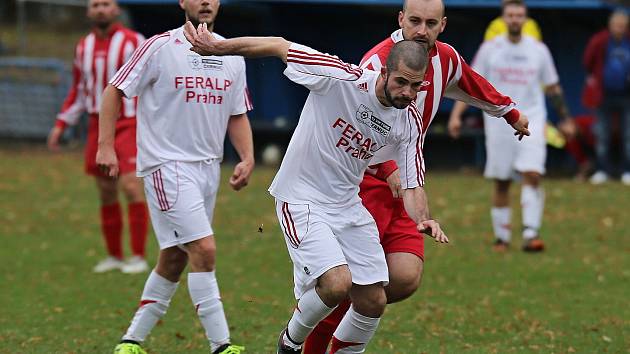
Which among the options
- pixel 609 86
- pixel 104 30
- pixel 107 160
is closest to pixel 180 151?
pixel 107 160

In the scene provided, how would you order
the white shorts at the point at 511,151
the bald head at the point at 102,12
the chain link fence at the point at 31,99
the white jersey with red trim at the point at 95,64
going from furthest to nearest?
the chain link fence at the point at 31,99, the white shorts at the point at 511,151, the white jersey with red trim at the point at 95,64, the bald head at the point at 102,12

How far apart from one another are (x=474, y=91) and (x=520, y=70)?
538cm

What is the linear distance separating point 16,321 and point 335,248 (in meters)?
3.36

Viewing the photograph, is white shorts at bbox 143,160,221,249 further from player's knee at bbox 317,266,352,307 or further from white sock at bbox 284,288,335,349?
player's knee at bbox 317,266,352,307

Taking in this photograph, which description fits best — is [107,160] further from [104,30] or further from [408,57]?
[104,30]

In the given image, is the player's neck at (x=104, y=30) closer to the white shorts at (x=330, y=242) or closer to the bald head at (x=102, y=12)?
the bald head at (x=102, y=12)

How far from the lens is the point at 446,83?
6.79 metres

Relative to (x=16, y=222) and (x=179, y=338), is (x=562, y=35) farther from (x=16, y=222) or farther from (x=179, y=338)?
(x=179, y=338)

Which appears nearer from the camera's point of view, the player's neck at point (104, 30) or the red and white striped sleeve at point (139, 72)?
the red and white striped sleeve at point (139, 72)

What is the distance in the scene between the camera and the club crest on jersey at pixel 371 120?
606 cm

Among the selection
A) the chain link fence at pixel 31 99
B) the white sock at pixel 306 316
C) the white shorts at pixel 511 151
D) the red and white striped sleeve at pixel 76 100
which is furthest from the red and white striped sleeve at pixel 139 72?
the chain link fence at pixel 31 99

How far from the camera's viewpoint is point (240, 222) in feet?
46.5

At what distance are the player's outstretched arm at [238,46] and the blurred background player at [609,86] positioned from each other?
1225cm

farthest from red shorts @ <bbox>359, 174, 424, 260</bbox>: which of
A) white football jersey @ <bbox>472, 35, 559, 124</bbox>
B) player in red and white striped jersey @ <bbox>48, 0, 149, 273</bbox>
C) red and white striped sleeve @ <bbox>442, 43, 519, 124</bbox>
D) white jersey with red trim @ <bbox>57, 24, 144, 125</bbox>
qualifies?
white football jersey @ <bbox>472, 35, 559, 124</bbox>
